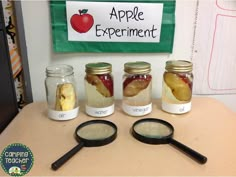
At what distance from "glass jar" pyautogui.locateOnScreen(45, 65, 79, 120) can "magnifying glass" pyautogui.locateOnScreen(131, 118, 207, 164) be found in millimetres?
187

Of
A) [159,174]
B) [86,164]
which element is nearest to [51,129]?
[86,164]

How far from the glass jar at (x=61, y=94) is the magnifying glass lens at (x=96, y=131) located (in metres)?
0.08

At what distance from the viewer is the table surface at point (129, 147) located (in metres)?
0.41

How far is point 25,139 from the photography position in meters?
0.51

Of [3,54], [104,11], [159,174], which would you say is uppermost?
[104,11]

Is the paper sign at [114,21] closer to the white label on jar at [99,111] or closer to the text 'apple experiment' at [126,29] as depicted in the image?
the text 'apple experiment' at [126,29]

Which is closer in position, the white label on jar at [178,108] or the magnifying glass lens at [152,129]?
the magnifying glass lens at [152,129]

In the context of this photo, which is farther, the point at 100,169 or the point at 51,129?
the point at 51,129

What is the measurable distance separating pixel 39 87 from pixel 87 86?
0.21 metres

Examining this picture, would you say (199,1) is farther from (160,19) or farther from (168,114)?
(168,114)

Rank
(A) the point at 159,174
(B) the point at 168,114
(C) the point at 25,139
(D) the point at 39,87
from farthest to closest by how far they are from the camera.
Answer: (D) the point at 39,87 < (B) the point at 168,114 < (C) the point at 25,139 < (A) the point at 159,174

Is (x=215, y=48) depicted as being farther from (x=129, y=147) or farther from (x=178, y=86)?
(x=129, y=147)
